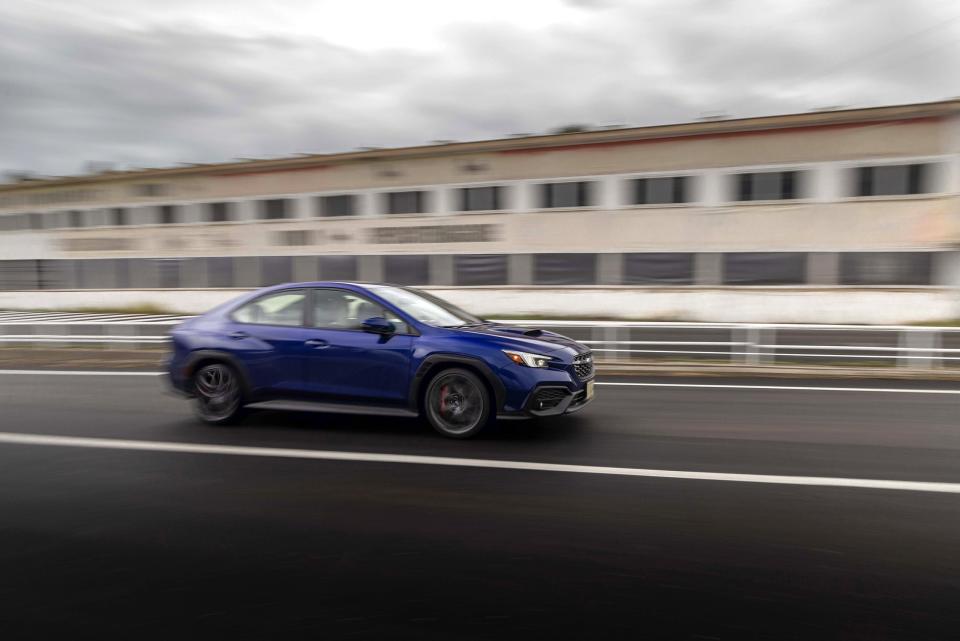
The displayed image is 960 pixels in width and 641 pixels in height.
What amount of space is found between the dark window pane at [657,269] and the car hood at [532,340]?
19348 mm

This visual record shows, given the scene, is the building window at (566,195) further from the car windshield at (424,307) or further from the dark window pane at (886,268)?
the car windshield at (424,307)

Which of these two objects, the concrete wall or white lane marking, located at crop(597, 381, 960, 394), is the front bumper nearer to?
white lane marking, located at crop(597, 381, 960, 394)

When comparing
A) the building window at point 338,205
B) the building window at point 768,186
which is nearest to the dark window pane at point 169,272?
the building window at point 338,205

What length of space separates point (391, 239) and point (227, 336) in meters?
22.2

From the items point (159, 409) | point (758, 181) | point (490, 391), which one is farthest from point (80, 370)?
point (758, 181)

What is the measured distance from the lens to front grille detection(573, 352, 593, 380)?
20.3 ft

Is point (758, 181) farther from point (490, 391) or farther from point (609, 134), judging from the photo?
point (490, 391)

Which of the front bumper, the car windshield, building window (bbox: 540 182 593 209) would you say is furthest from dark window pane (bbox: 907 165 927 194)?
the front bumper

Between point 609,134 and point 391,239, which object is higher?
point 609,134

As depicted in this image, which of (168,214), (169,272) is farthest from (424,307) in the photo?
(168,214)

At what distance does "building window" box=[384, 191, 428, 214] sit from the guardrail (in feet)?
38.1

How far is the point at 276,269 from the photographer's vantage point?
30.5 m

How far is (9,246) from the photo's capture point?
116 feet

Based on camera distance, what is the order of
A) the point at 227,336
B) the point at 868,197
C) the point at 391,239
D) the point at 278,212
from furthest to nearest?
the point at 278,212, the point at 391,239, the point at 868,197, the point at 227,336
